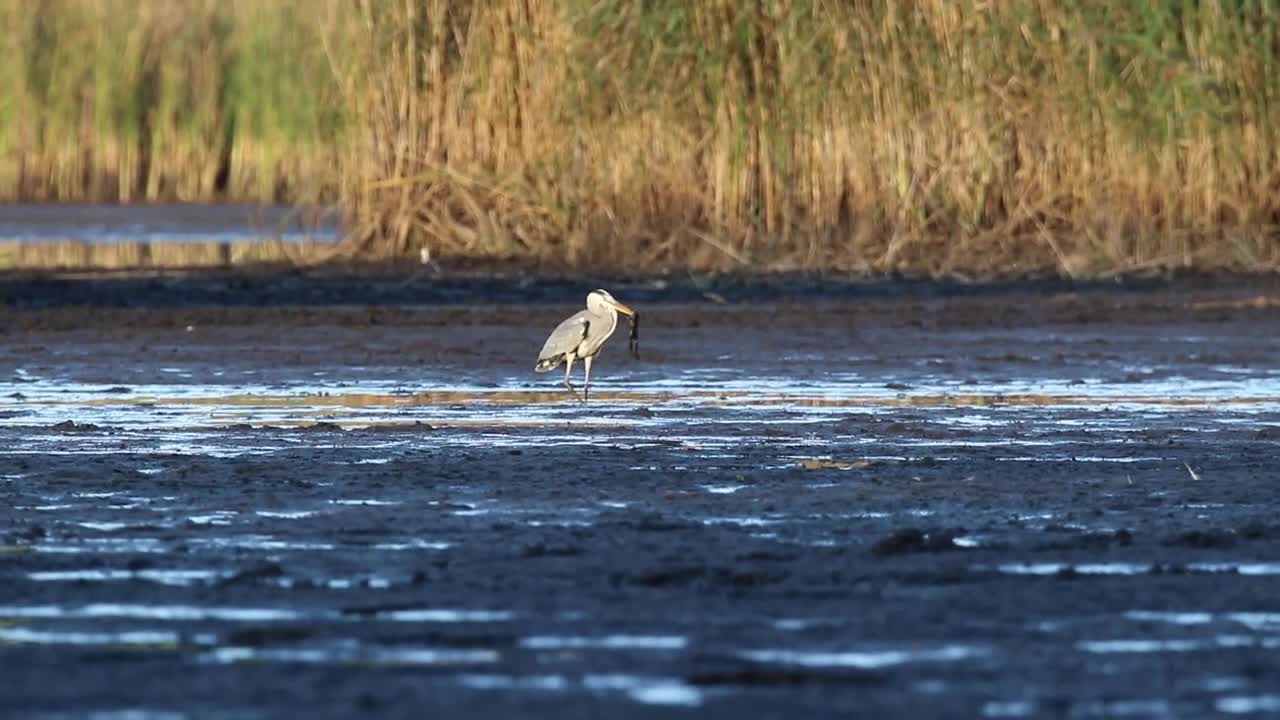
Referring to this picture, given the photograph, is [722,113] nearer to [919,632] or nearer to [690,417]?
[690,417]

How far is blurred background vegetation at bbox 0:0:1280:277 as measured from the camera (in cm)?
1809

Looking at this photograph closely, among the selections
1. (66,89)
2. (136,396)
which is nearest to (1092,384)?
(136,396)

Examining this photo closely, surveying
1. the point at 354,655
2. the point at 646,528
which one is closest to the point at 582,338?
the point at 646,528

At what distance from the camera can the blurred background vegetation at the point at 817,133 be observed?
18094 millimetres

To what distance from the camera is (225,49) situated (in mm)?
27625

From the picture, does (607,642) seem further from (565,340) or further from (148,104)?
(148,104)

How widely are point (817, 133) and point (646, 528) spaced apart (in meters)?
Answer: 11.6

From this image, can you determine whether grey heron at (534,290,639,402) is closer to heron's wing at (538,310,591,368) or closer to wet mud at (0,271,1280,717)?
heron's wing at (538,310,591,368)

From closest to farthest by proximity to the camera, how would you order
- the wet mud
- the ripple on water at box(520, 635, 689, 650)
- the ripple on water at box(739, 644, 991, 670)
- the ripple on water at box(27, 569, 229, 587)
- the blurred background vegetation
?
1. the wet mud
2. the ripple on water at box(739, 644, 991, 670)
3. the ripple on water at box(520, 635, 689, 650)
4. the ripple on water at box(27, 569, 229, 587)
5. the blurred background vegetation

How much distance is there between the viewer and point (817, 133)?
18.5m

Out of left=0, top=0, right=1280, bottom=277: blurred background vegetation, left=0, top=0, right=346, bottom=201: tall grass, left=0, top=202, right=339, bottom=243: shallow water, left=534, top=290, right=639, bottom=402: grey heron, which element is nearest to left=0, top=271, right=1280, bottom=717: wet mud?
left=534, top=290, right=639, bottom=402: grey heron

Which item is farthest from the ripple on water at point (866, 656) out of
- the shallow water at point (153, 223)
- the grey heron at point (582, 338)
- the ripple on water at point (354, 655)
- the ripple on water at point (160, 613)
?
the shallow water at point (153, 223)

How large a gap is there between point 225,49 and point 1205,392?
17488 millimetres

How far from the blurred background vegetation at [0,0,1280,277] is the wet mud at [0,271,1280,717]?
3929 mm
